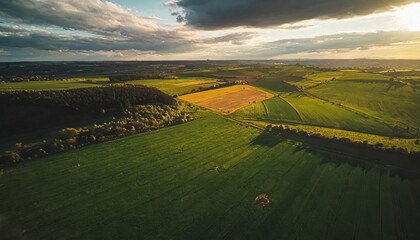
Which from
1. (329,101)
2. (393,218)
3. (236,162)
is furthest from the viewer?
(329,101)

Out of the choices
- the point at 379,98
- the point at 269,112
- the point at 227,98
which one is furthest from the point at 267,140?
the point at 379,98

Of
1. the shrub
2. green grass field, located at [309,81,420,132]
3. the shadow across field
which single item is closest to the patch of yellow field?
green grass field, located at [309,81,420,132]

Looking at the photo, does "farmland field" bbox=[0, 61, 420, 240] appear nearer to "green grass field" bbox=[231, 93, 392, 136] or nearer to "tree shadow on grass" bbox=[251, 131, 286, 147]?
"tree shadow on grass" bbox=[251, 131, 286, 147]

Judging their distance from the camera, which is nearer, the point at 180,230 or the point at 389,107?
the point at 180,230

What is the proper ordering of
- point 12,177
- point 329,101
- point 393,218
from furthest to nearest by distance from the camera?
point 329,101 < point 12,177 < point 393,218

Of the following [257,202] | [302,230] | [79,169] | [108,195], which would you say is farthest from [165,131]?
[302,230]

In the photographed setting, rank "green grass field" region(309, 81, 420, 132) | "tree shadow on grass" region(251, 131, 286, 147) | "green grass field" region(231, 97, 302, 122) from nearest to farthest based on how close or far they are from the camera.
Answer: "tree shadow on grass" region(251, 131, 286, 147) < "green grass field" region(309, 81, 420, 132) < "green grass field" region(231, 97, 302, 122)

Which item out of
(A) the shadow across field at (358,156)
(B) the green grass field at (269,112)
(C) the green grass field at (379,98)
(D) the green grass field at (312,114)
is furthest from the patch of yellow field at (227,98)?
(A) the shadow across field at (358,156)

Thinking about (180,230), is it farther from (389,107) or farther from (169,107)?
(389,107)
